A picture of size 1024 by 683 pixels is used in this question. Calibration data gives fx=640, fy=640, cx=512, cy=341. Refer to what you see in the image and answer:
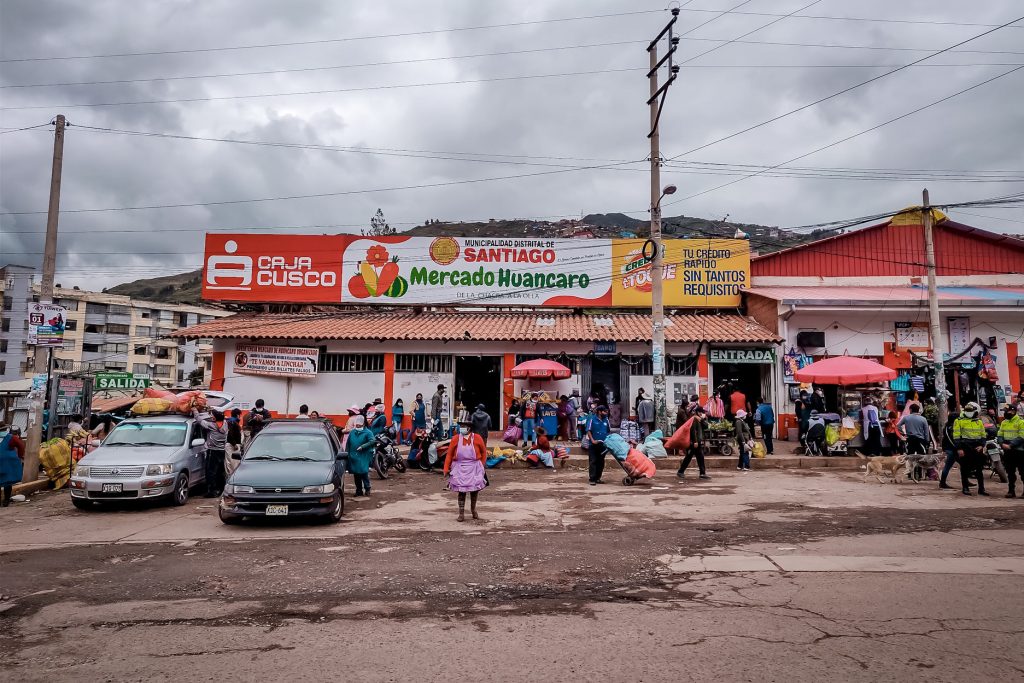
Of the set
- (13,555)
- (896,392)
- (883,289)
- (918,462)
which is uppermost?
(883,289)

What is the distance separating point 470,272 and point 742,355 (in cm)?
1010

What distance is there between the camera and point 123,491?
34.2 feet

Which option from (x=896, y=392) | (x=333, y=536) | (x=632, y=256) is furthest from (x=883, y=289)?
(x=333, y=536)

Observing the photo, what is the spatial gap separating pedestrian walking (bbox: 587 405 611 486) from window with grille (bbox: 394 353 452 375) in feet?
29.9

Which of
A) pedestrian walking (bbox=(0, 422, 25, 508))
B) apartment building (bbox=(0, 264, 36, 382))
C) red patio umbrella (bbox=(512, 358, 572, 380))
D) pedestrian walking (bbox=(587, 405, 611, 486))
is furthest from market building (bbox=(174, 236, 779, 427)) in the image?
apartment building (bbox=(0, 264, 36, 382))

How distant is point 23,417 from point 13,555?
1452 centimetres

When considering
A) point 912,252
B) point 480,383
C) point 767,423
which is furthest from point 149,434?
point 912,252

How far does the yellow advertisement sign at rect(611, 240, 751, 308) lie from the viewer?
2373cm

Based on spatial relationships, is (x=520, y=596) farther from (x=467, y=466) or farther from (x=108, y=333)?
(x=108, y=333)

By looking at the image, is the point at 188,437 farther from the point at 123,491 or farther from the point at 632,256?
the point at 632,256

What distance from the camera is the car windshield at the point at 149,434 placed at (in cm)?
1164

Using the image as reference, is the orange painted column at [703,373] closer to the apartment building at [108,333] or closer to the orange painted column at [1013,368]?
the orange painted column at [1013,368]

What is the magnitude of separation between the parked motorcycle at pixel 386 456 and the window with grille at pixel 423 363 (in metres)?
5.77

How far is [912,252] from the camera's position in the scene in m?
23.2
